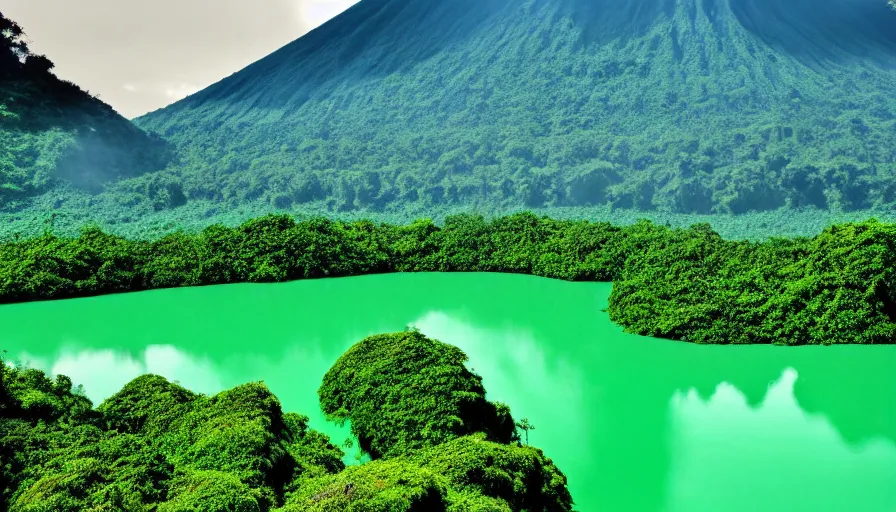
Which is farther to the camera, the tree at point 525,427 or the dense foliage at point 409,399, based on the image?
the tree at point 525,427

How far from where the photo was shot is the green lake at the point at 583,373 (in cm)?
651

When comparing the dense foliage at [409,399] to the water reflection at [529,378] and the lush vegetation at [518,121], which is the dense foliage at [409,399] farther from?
the lush vegetation at [518,121]

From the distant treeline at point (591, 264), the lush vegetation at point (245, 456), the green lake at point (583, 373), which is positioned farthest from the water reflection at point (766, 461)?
the distant treeline at point (591, 264)

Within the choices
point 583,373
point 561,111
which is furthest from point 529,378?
point 561,111

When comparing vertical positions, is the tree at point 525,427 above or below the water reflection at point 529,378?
below

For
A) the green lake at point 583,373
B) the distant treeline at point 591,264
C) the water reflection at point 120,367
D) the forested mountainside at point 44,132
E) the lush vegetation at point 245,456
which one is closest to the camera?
the lush vegetation at point 245,456

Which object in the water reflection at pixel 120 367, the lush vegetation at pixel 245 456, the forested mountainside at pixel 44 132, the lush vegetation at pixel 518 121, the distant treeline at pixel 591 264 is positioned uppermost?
the lush vegetation at pixel 518 121

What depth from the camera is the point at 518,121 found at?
52.1 meters

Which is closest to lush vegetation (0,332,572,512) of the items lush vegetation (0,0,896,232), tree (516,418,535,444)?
tree (516,418,535,444)

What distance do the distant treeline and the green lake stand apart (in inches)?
18.0

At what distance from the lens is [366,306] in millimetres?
13555

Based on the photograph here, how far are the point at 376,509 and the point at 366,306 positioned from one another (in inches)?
363

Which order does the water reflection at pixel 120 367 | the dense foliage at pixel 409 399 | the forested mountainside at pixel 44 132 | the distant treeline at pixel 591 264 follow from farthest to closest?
1. the forested mountainside at pixel 44 132
2. the distant treeline at pixel 591 264
3. the water reflection at pixel 120 367
4. the dense foliage at pixel 409 399

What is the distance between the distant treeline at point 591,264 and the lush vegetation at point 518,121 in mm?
13114
